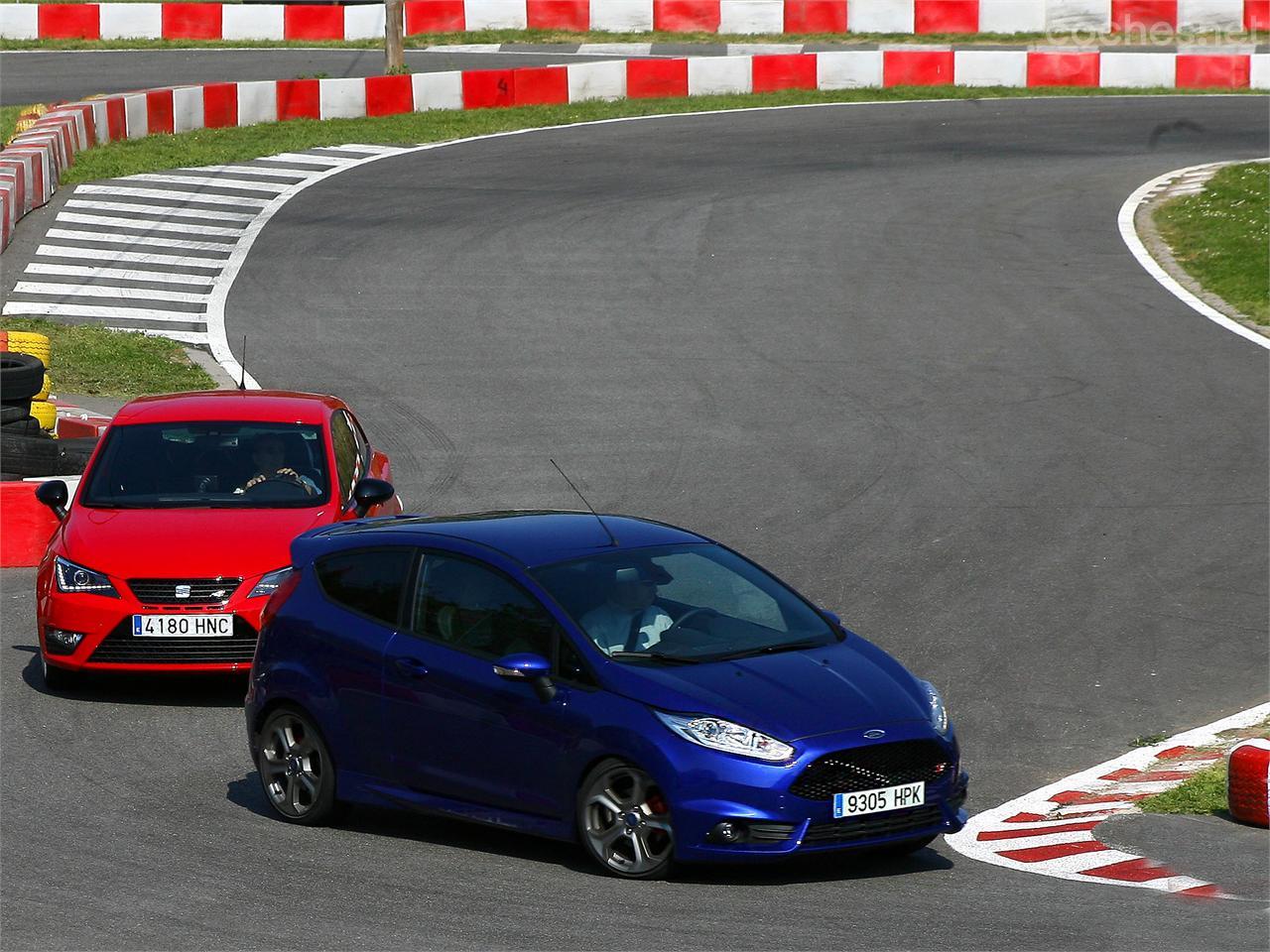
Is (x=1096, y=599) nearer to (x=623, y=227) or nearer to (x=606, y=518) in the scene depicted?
(x=606, y=518)

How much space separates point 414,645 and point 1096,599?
19.9 ft

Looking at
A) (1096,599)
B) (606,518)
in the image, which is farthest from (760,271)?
(606,518)

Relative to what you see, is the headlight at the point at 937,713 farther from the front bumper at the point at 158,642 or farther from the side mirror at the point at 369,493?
the side mirror at the point at 369,493

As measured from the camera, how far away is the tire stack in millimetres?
15117

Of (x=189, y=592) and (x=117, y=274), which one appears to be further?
(x=117, y=274)

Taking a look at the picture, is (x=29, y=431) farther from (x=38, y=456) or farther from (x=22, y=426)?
(x=38, y=456)

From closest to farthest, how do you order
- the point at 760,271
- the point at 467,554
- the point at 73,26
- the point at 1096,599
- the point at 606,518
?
the point at 467,554 < the point at 606,518 < the point at 1096,599 < the point at 760,271 < the point at 73,26

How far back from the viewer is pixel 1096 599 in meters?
13.2

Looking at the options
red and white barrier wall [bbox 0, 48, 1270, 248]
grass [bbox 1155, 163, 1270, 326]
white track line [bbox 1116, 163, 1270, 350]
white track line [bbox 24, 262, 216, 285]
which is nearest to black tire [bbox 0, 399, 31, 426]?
white track line [bbox 24, 262, 216, 285]

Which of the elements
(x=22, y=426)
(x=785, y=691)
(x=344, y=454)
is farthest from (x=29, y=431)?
(x=785, y=691)

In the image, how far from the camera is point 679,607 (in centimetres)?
867

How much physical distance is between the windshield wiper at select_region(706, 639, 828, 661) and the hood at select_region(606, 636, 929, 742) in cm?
5

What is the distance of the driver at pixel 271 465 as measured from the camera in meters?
12.2

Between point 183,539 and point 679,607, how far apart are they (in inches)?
156
